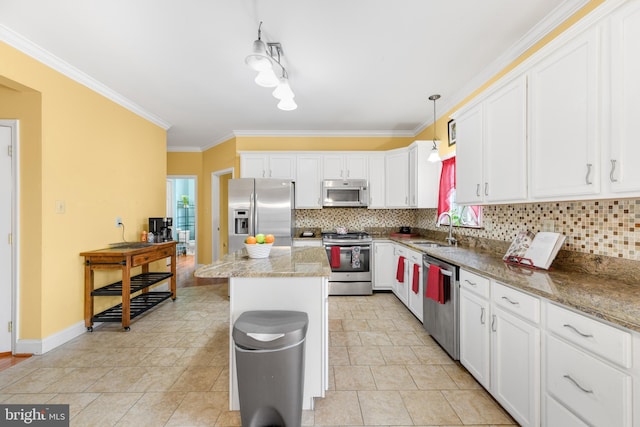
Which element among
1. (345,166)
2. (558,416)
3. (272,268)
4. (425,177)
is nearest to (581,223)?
(558,416)

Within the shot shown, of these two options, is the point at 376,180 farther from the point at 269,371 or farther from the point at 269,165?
the point at 269,371

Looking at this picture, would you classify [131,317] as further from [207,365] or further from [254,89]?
[254,89]

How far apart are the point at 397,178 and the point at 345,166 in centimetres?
87

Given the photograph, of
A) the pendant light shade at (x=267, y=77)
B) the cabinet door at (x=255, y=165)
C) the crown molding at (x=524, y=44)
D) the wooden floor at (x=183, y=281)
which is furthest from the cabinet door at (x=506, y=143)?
the wooden floor at (x=183, y=281)

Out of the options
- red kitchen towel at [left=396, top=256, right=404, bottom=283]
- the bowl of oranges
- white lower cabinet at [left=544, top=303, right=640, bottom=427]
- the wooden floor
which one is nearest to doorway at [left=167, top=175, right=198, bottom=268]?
the wooden floor

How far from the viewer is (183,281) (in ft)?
16.1

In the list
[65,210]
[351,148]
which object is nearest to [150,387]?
[65,210]

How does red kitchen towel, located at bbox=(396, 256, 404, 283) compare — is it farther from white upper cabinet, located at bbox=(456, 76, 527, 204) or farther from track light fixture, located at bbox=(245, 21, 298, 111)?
track light fixture, located at bbox=(245, 21, 298, 111)

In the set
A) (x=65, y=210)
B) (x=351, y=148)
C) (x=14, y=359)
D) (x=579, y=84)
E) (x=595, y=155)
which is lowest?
(x=14, y=359)

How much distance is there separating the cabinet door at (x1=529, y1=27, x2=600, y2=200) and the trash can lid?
5.69 ft

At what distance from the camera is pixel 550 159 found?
166 centimetres

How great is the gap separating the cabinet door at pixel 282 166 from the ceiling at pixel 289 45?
0.95 m

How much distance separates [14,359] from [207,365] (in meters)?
1.74

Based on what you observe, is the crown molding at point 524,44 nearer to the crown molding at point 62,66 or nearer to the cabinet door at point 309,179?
the cabinet door at point 309,179
